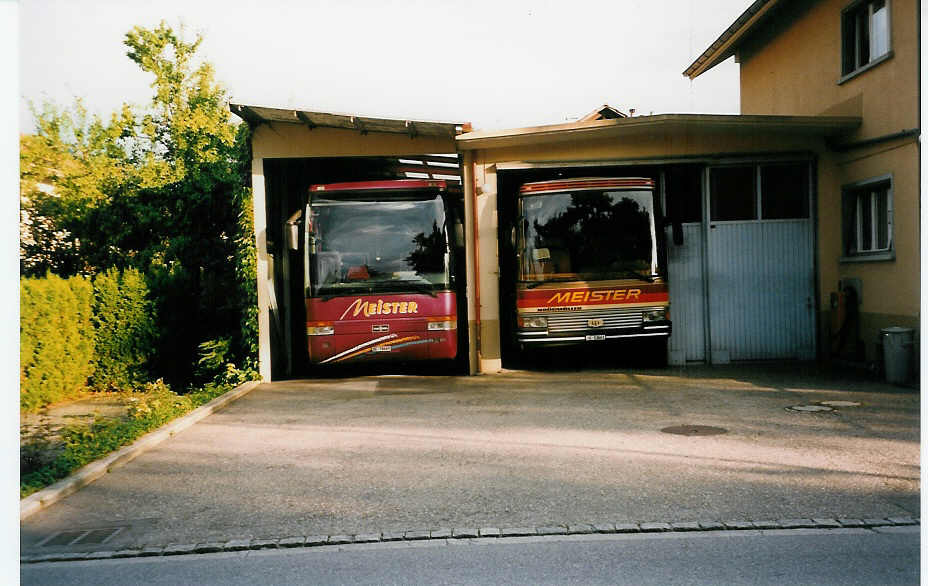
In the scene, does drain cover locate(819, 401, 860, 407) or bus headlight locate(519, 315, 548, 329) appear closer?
drain cover locate(819, 401, 860, 407)

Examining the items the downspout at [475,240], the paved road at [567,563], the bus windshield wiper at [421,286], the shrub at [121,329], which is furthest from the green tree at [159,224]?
the paved road at [567,563]

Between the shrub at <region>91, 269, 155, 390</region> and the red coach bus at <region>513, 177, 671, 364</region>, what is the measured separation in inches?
259

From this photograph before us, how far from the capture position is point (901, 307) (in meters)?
12.6

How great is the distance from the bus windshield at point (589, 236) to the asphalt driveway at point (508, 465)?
231 cm

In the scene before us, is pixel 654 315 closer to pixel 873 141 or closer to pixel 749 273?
pixel 749 273

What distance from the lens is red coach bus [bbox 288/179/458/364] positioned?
13.5 meters

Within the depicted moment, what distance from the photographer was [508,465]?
7668 millimetres

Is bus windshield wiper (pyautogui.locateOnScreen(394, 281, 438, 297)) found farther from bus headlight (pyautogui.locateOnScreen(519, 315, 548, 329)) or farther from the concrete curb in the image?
the concrete curb

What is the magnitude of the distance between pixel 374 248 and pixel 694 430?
6324 mm

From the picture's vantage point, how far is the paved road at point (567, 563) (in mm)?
4789

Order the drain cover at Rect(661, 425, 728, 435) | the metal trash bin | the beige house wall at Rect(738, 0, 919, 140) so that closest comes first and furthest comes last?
the drain cover at Rect(661, 425, 728, 435) < the metal trash bin < the beige house wall at Rect(738, 0, 919, 140)

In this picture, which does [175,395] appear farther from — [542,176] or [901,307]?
[901,307]

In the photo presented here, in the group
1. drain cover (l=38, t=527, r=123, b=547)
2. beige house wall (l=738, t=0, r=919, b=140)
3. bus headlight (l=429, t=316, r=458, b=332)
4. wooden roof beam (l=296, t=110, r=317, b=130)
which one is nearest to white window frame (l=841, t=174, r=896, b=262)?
beige house wall (l=738, t=0, r=919, b=140)

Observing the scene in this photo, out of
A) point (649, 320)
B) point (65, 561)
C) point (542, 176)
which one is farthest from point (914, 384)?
point (65, 561)
